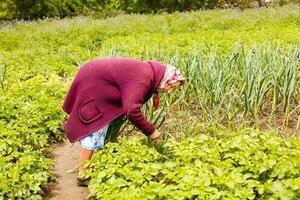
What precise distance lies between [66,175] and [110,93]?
0.96 m

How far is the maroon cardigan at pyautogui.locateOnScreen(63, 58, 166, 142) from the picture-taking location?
144 inches

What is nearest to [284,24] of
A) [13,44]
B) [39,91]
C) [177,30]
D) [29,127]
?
[177,30]

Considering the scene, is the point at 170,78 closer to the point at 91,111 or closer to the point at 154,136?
the point at 154,136

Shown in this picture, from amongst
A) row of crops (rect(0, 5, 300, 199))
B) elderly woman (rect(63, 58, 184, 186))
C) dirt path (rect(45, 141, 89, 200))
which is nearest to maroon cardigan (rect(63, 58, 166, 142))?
elderly woman (rect(63, 58, 184, 186))

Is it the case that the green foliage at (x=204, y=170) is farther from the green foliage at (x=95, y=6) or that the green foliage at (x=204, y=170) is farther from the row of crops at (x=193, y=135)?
the green foliage at (x=95, y=6)

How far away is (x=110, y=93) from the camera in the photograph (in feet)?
12.5

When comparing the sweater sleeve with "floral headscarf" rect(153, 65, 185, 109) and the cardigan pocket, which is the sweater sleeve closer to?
"floral headscarf" rect(153, 65, 185, 109)

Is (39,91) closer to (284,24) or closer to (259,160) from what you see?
(259,160)

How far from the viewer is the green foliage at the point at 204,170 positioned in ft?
9.20

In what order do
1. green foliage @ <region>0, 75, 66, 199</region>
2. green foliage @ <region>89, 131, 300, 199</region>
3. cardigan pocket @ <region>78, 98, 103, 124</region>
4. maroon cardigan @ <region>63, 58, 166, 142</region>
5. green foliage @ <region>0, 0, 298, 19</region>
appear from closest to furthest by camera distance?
green foliage @ <region>89, 131, 300, 199</region> < green foliage @ <region>0, 75, 66, 199</region> < maroon cardigan @ <region>63, 58, 166, 142</region> < cardigan pocket @ <region>78, 98, 103, 124</region> < green foliage @ <region>0, 0, 298, 19</region>

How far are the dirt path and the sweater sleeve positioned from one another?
75cm

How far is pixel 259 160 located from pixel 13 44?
8.46 metres

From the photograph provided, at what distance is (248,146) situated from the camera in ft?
10.8

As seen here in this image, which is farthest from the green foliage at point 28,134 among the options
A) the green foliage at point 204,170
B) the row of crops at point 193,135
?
the green foliage at point 204,170
